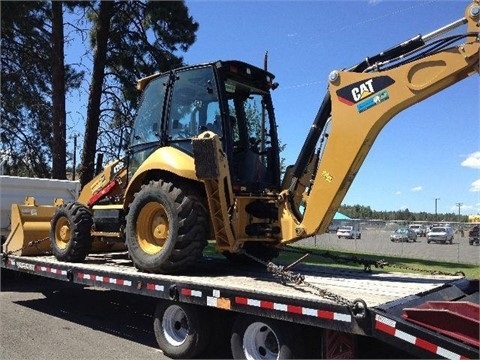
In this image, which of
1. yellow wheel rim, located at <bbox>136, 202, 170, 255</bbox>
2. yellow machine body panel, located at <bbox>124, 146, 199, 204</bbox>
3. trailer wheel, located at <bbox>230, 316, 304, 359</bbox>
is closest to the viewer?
trailer wheel, located at <bbox>230, 316, 304, 359</bbox>

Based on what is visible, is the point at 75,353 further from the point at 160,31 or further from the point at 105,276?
the point at 160,31

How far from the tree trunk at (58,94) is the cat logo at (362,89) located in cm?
1279

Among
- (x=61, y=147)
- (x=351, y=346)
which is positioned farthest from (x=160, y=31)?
(x=351, y=346)

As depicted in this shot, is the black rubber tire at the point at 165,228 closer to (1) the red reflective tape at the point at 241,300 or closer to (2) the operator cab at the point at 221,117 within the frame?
(2) the operator cab at the point at 221,117

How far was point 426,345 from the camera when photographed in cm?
365

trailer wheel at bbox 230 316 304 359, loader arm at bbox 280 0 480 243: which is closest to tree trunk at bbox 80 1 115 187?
loader arm at bbox 280 0 480 243

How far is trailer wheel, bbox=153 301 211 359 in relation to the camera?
5.24 metres

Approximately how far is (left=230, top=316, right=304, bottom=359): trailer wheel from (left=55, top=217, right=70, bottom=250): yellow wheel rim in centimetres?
394

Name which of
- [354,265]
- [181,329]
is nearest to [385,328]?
[181,329]

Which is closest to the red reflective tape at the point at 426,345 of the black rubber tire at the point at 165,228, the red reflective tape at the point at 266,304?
the red reflective tape at the point at 266,304

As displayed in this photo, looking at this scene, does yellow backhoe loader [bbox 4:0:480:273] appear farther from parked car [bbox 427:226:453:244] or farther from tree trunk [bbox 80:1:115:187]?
parked car [bbox 427:226:453:244]

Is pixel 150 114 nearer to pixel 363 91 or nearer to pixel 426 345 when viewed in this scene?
pixel 363 91

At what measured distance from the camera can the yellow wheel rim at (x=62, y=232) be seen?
7848 mm

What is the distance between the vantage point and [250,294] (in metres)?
Answer: 4.65
